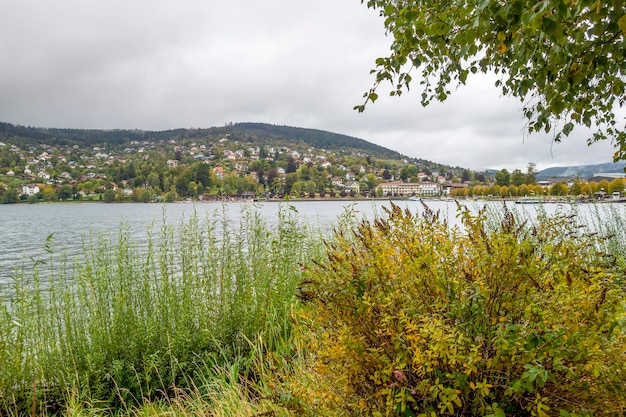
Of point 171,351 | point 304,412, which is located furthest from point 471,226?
point 171,351

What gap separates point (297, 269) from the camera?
6.02 m

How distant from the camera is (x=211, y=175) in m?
27.5

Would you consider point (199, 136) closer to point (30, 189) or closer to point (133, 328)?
point (30, 189)

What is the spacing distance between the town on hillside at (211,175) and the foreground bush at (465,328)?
4.30 metres

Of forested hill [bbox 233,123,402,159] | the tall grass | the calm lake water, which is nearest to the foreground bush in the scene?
the calm lake water

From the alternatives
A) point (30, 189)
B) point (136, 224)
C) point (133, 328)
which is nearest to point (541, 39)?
point (133, 328)

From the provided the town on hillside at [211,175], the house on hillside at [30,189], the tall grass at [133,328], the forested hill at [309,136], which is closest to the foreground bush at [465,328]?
the tall grass at [133,328]

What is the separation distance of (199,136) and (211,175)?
80.2 m

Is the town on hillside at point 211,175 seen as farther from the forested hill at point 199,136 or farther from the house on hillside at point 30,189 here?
the forested hill at point 199,136

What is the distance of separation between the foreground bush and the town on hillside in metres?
4.30

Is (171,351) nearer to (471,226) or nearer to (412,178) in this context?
(471,226)

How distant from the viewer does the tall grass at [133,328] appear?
4.37 metres

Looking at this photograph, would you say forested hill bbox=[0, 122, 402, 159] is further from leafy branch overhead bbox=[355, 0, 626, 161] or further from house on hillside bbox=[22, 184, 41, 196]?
leafy branch overhead bbox=[355, 0, 626, 161]

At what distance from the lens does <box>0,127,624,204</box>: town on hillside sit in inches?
617
